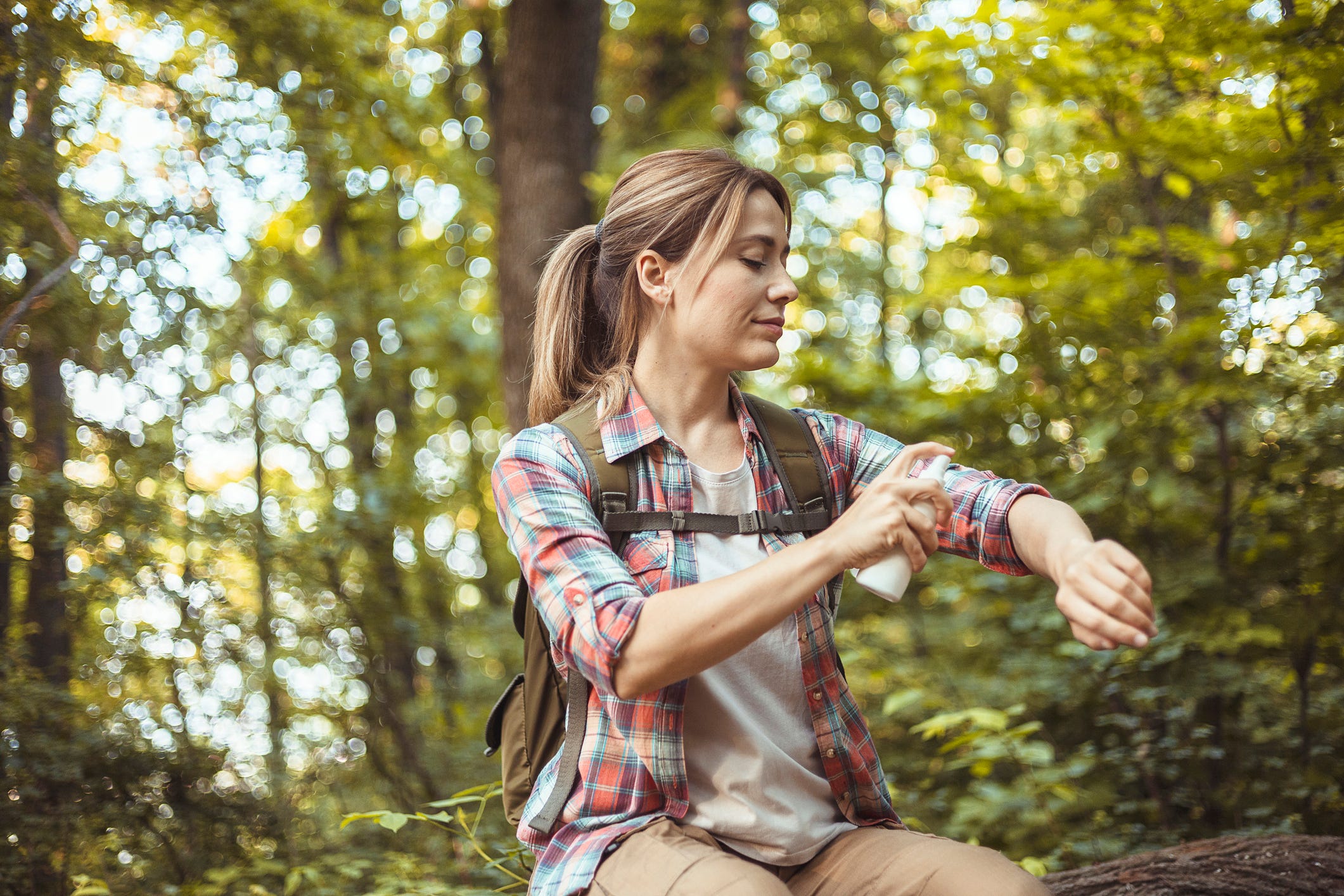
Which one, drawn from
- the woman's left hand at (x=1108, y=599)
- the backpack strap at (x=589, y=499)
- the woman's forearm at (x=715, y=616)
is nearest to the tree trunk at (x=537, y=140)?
the backpack strap at (x=589, y=499)

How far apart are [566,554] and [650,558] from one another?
235 millimetres

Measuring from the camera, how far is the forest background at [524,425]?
345 centimetres

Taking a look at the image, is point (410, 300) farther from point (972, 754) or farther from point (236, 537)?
point (972, 754)

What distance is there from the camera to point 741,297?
1.96 metres

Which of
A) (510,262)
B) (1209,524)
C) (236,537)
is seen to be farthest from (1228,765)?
(236,537)

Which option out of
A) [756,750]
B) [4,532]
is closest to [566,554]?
[756,750]

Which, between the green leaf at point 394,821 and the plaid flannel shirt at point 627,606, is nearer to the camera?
the plaid flannel shirt at point 627,606

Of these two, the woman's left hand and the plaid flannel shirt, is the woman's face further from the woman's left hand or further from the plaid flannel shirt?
the woman's left hand

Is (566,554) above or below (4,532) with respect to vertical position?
below

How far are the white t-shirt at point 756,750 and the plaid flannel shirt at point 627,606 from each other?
34 mm

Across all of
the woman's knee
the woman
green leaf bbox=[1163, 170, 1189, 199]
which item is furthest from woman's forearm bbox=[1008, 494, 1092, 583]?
green leaf bbox=[1163, 170, 1189, 199]

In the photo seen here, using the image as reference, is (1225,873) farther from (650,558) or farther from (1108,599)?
(650,558)

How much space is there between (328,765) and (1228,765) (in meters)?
4.82

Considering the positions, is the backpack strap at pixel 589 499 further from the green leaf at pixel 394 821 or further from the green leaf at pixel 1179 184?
the green leaf at pixel 1179 184
